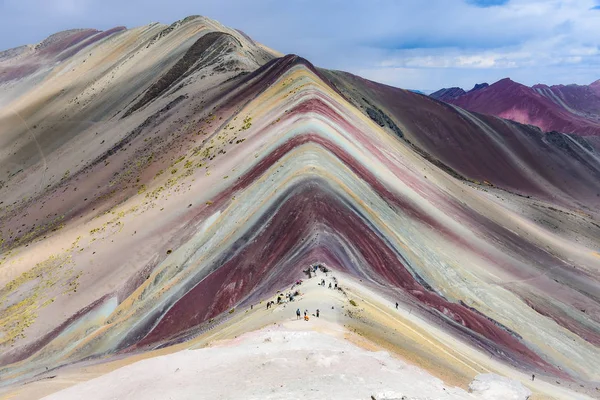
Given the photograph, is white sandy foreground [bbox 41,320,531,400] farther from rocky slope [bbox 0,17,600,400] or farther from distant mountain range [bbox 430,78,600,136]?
distant mountain range [bbox 430,78,600,136]

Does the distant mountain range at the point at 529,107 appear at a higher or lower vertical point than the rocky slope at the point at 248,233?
higher

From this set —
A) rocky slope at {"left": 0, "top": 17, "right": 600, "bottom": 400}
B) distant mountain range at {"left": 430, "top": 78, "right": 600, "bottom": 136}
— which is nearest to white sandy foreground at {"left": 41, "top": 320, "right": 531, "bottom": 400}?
rocky slope at {"left": 0, "top": 17, "right": 600, "bottom": 400}

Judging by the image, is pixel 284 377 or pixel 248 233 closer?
pixel 284 377

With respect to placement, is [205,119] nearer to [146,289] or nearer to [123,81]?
[146,289]

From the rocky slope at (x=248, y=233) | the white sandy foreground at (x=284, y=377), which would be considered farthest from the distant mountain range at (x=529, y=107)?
the white sandy foreground at (x=284, y=377)

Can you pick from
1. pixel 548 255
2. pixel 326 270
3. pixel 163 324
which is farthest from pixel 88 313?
pixel 548 255

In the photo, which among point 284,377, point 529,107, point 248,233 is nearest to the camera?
point 284,377

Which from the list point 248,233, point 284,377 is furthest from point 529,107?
point 284,377

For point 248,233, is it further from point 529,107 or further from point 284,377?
→ point 529,107

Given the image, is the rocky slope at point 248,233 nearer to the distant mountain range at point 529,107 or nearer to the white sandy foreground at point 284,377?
the white sandy foreground at point 284,377

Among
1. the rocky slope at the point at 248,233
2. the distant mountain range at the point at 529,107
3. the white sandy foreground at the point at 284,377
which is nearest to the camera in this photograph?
the white sandy foreground at the point at 284,377
